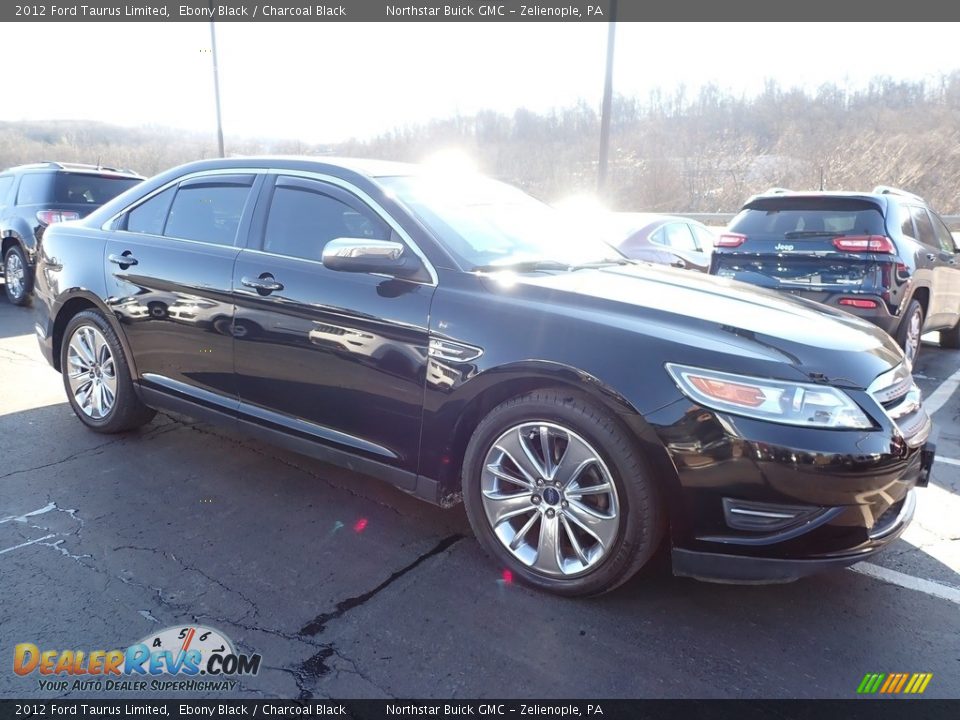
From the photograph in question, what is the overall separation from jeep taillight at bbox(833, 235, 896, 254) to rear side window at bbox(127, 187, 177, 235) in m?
5.26

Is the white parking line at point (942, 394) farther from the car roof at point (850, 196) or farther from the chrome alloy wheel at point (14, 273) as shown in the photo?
the chrome alloy wheel at point (14, 273)

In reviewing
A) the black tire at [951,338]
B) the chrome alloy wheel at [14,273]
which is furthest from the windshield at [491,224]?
the chrome alloy wheel at [14,273]

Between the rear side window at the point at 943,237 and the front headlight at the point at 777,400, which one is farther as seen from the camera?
the rear side window at the point at 943,237

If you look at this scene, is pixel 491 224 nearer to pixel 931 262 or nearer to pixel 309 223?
pixel 309 223

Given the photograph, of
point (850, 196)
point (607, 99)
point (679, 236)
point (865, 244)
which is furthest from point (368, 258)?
point (607, 99)

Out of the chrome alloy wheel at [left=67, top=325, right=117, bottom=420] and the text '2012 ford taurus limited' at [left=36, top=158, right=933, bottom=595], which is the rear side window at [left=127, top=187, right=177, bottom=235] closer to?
the text '2012 ford taurus limited' at [left=36, top=158, right=933, bottom=595]

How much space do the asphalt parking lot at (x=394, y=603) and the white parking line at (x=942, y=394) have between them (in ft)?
6.89

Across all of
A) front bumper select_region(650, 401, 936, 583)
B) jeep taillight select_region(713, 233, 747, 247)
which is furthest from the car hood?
jeep taillight select_region(713, 233, 747, 247)

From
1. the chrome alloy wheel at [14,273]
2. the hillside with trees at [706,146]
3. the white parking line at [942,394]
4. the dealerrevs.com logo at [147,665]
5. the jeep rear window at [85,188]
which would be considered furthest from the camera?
the hillside with trees at [706,146]

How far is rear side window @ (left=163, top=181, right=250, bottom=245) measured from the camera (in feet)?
12.4

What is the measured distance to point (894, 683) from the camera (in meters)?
2.33

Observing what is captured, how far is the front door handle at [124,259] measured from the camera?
4.12m

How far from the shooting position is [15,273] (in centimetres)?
938

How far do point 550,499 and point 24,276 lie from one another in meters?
9.20
